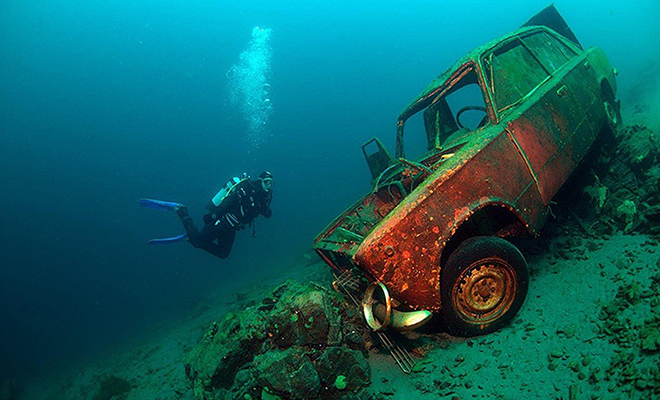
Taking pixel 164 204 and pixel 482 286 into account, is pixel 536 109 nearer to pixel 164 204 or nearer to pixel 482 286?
pixel 482 286

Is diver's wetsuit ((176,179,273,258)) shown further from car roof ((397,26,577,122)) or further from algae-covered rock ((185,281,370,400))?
car roof ((397,26,577,122))

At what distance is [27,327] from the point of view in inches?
1314

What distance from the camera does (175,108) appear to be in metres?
119

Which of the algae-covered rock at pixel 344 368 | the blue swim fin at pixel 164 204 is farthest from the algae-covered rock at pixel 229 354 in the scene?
the blue swim fin at pixel 164 204

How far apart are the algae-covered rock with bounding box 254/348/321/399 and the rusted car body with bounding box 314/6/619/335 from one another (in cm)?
98

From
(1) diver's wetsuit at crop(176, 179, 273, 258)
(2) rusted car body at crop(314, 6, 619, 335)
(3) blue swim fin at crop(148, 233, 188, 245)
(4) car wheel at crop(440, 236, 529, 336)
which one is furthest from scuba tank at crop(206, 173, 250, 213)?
(4) car wheel at crop(440, 236, 529, 336)

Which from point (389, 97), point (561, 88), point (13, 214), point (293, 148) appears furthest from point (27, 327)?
point (389, 97)

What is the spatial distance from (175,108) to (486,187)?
138m

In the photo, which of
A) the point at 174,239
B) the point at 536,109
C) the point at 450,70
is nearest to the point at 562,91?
the point at 536,109

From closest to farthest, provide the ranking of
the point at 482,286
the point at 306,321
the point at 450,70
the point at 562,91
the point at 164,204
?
the point at 482,286
the point at 306,321
the point at 562,91
the point at 450,70
the point at 164,204

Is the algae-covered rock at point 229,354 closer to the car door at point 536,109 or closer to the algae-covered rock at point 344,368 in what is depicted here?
the algae-covered rock at point 344,368

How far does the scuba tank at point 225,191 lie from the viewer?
7542 mm

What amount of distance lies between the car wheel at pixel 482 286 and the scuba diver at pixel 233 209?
18.8 feet

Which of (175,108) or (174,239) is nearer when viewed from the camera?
(174,239)
